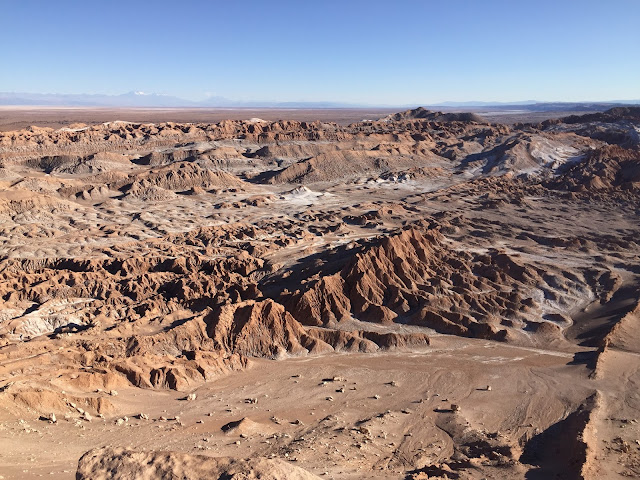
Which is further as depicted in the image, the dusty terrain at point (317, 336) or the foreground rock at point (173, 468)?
the dusty terrain at point (317, 336)

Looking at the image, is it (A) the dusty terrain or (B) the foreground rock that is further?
(A) the dusty terrain

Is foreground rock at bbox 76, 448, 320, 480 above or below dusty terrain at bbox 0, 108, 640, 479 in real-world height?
above

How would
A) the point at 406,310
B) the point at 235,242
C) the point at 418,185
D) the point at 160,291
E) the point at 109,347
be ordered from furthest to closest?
the point at 418,185
the point at 235,242
the point at 160,291
the point at 406,310
the point at 109,347

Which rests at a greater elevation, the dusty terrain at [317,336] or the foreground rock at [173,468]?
the foreground rock at [173,468]

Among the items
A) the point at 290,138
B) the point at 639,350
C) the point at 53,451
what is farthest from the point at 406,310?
the point at 290,138

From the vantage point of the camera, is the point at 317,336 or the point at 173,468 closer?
the point at 173,468

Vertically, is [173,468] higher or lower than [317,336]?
higher

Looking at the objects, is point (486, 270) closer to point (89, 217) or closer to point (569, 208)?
point (569, 208)

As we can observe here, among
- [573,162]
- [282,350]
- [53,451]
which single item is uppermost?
[573,162]
